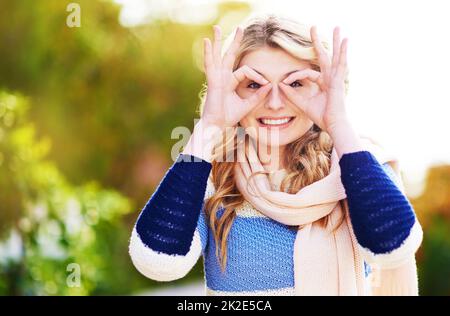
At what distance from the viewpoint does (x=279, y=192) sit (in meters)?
1.79

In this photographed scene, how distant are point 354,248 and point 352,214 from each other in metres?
0.20

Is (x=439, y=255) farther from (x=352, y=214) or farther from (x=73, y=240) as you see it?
(x=352, y=214)

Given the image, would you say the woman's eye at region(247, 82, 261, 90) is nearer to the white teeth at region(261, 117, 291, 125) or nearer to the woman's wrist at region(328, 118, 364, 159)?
the white teeth at region(261, 117, 291, 125)

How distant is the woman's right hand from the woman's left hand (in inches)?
3.3

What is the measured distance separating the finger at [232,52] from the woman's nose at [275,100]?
0.44 feet

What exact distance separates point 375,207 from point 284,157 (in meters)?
0.41

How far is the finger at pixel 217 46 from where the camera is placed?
1.71 metres

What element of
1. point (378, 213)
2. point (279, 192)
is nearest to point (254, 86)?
point (279, 192)

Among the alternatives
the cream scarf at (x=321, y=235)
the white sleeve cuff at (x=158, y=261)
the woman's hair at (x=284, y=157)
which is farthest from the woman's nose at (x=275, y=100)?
the white sleeve cuff at (x=158, y=261)

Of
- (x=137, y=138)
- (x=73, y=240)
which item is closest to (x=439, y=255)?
(x=73, y=240)

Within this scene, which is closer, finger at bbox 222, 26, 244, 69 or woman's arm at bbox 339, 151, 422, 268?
woman's arm at bbox 339, 151, 422, 268

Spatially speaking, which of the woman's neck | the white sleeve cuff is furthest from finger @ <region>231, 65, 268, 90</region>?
the white sleeve cuff

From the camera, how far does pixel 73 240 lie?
417 centimetres

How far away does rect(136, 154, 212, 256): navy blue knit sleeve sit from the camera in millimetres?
1606
